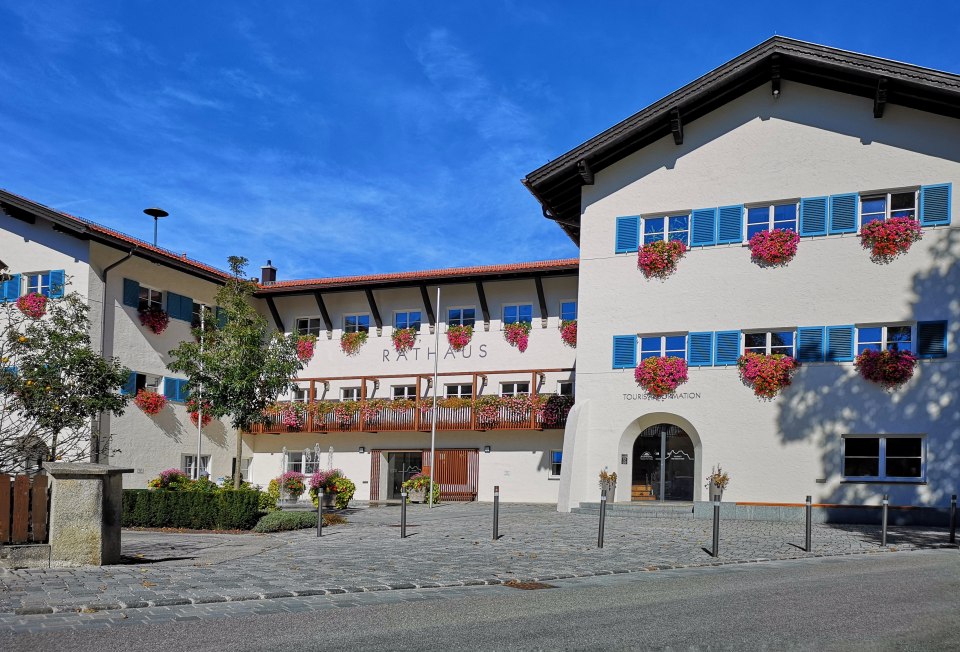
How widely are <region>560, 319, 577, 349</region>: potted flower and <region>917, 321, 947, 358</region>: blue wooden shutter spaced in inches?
486

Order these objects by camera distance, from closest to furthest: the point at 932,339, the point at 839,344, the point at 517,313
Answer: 1. the point at 932,339
2. the point at 839,344
3. the point at 517,313

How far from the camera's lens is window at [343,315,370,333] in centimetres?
3838

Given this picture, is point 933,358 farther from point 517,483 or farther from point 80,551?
point 80,551

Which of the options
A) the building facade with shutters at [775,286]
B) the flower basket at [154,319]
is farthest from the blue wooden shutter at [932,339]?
the flower basket at [154,319]

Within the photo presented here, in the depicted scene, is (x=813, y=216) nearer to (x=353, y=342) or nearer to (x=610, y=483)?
(x=610, y=483)

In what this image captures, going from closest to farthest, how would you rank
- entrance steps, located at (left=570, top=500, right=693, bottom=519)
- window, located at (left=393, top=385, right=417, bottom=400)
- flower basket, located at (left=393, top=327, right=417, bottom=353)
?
entrance steps, located at (left=570, top=500, right=693, bottom=519), window, located at (left=393, top=385, right=417, bottom=400), flower basket, located at (left=393, top=327, right=417, bottom=353)

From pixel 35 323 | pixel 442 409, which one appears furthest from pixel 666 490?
pixel 35 323

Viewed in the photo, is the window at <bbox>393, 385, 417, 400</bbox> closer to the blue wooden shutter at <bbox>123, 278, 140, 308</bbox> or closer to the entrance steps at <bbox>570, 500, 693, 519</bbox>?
the blue wooden shutter at <bbox>123, 278, 140, 308</bbox>

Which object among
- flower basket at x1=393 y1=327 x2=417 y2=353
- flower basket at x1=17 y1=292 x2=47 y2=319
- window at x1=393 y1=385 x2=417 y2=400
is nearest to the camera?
flower basket at x1=17 y1=292 x2=47 y2=319

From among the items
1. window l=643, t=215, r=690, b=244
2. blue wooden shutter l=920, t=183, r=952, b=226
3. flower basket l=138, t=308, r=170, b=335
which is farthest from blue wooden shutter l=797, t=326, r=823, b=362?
flower basket l=138, t=308, r=170, b=335

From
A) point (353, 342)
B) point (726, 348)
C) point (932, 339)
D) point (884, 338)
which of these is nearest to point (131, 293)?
point (353, 342)

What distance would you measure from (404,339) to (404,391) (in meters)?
1.94

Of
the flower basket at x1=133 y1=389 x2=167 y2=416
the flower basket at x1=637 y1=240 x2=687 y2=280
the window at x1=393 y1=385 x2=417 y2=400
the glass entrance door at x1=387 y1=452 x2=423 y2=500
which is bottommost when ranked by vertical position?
the glass entrance door at x1=387 y1=452 x2=423 y2=500

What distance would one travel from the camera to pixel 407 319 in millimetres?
37625
